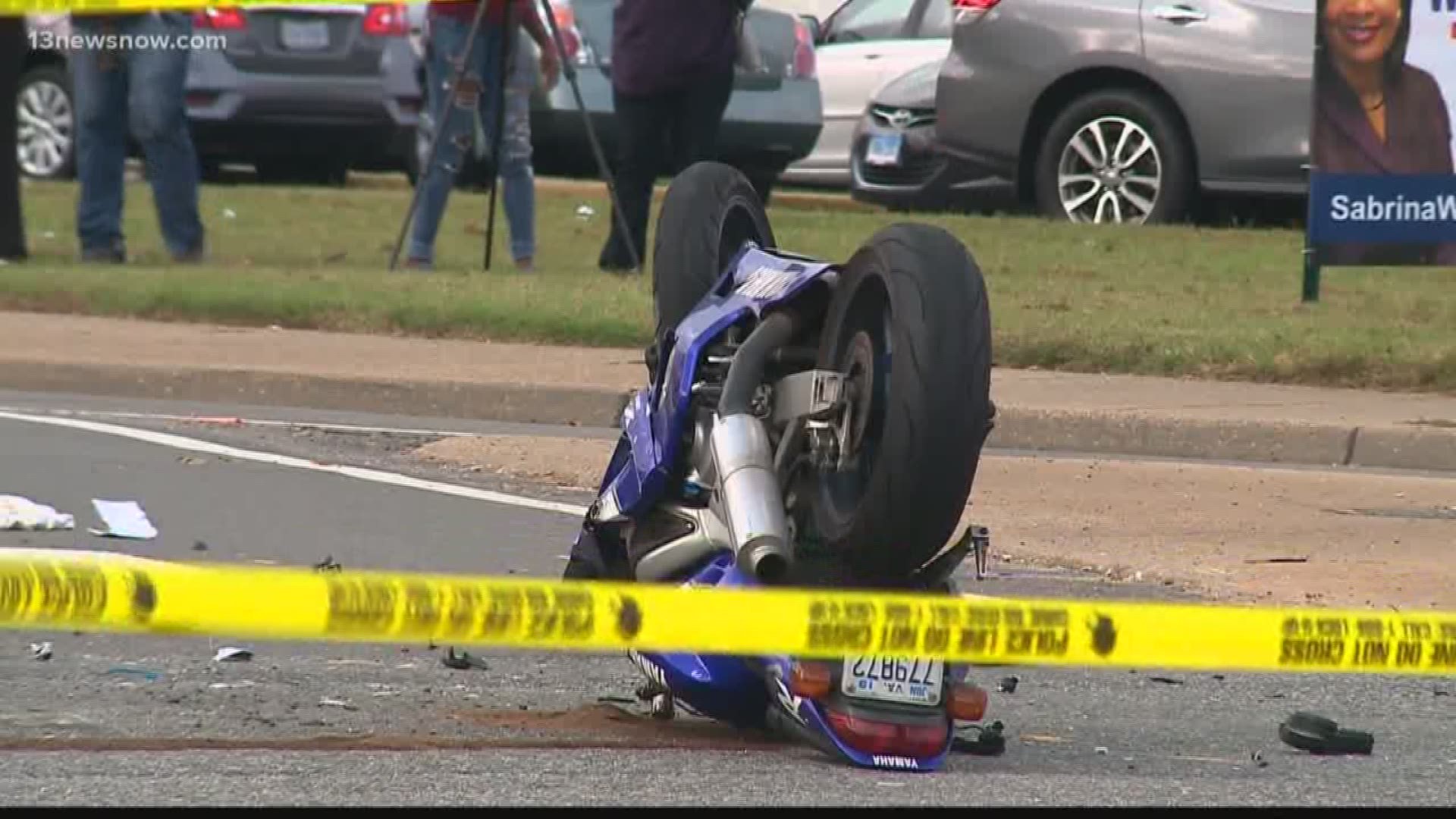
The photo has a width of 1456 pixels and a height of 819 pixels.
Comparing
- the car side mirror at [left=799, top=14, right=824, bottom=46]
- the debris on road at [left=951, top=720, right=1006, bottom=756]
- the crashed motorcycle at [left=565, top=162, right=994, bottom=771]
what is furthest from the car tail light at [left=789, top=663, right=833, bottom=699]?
the car side mirror at [left=799, top=14, right=824, bottom=46]

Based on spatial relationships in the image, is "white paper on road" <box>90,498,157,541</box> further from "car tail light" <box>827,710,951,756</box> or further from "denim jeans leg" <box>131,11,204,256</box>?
"denim jeans leg" <box>131,11,204,256</box>

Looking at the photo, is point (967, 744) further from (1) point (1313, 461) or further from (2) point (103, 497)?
(1) point (1313, 461)

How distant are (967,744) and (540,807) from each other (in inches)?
41.3

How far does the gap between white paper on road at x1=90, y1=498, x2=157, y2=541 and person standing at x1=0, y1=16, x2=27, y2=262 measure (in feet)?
20.0

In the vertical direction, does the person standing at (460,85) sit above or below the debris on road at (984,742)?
below

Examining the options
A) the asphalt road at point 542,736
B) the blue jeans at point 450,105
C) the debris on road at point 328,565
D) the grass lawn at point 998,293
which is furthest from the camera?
the blue jeans at point 450,105

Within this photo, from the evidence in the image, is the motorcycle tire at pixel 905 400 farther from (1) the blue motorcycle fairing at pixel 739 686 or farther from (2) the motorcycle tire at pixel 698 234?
(2) the motorcycle tire at pixel 698 234

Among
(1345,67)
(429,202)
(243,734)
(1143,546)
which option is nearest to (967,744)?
(243,734)

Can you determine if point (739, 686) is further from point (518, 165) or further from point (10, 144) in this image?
point (10, 144)

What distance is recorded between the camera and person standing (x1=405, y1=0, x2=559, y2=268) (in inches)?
567

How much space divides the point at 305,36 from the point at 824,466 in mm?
14047

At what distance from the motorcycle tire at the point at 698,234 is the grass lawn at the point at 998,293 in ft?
18.2

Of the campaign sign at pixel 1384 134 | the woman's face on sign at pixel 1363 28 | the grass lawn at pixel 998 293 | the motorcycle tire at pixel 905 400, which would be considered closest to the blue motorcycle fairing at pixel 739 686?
the motorcycle tire at pixel 905 400

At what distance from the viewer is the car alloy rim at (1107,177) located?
653 inches
